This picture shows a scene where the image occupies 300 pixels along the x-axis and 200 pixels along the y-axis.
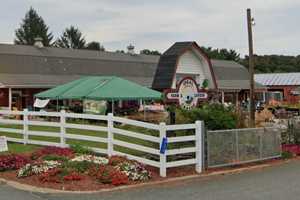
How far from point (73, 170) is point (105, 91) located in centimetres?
1392

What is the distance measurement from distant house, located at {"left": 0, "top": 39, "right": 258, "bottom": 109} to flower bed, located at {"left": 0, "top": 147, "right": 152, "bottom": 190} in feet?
43.8

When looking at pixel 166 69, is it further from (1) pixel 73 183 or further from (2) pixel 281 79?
(2) pixel 281 79

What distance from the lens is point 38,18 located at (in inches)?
4109

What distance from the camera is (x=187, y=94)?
15.3 metres

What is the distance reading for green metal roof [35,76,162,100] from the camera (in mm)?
24328

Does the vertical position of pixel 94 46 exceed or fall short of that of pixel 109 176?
it exceeds it

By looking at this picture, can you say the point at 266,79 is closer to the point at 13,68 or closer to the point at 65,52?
the point at 65,52

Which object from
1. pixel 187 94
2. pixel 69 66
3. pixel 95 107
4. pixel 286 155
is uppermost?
pixel 69 66

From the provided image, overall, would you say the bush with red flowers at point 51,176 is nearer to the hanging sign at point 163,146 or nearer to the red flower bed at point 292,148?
the hanging sign at point 163,146

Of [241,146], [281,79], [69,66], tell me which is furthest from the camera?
[281,79]

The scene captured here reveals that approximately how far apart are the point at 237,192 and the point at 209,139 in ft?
9.16

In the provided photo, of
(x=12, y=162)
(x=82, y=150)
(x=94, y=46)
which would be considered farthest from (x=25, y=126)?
(x=94, y=46)

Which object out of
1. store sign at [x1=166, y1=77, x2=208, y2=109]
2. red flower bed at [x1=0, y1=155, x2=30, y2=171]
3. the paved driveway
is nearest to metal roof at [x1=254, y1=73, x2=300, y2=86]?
store sign at [x1=166, y1=77, x2=208, y2=109]

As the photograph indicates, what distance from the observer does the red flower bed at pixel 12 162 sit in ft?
39.5
